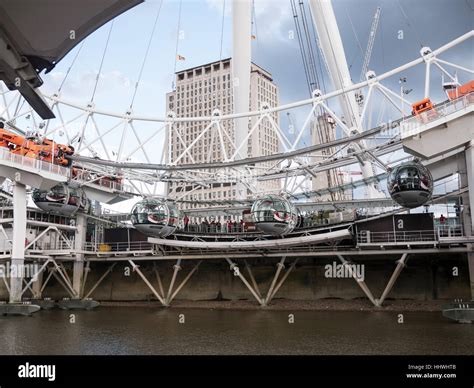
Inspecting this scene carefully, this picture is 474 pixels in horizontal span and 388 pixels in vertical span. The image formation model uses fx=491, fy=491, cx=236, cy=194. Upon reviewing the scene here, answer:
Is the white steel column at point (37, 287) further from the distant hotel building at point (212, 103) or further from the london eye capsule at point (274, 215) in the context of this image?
the distant hotel building at point (212, 103)

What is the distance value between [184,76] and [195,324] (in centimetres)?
9474

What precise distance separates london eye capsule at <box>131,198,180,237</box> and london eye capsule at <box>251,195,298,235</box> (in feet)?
20.6

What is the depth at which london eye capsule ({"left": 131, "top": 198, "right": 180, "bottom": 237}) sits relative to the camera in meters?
34.2

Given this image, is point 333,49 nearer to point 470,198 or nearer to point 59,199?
point 470,198

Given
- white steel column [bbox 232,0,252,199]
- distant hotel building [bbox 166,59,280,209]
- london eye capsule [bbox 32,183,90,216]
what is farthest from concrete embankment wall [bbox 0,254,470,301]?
distant hotel building [bbox 166,59,280,209]

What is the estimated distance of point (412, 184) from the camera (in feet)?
87.6

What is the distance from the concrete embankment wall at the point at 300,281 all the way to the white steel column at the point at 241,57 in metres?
10.9

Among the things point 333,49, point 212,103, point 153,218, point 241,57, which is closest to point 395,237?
point 333,49

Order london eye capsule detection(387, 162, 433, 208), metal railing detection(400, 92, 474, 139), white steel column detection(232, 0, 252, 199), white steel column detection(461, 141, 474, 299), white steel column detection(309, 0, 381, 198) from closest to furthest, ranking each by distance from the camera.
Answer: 1. white steel column detection(461, 141, 474, 299)
2. metal railing detection(400, 92, 474, 139)
3. london eye capsule detection(387, 162, 433, 208)
4. white steel column detection(309, 0, 381, 198)
5. white steel column detection(232, 0, 252, 199)

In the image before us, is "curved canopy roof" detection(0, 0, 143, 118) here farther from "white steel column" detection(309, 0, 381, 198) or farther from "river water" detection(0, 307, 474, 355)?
"white steel column" detection(309, 0, 381, 198)

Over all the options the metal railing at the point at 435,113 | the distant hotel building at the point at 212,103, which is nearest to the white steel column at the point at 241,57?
the metal railing at the point at 435,113

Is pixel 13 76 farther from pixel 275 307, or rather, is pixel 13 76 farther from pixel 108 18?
pixel 275 307

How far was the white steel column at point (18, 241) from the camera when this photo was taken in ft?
109

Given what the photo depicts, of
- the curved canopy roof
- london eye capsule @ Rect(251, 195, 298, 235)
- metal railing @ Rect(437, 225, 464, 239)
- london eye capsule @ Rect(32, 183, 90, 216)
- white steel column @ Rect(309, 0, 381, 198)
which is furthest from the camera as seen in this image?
london eye capsule @ Rect(32, 183, 90, 216)
